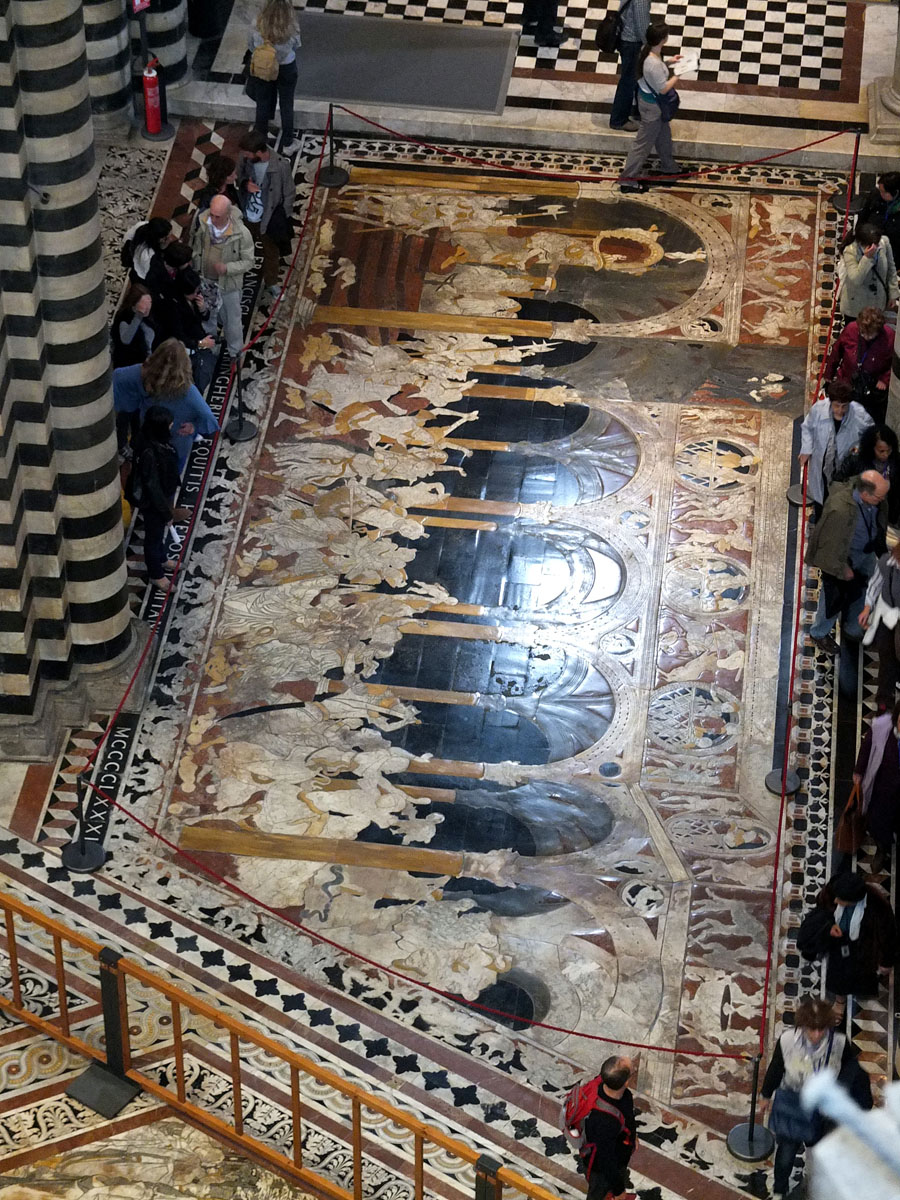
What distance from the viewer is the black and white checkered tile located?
14.1 m

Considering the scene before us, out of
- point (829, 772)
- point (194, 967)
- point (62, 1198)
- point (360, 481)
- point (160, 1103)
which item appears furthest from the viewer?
point (360, 481)

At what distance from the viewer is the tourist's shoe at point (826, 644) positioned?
919 cm

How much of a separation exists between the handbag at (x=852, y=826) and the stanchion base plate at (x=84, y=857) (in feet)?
11.9

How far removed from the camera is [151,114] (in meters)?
13.1

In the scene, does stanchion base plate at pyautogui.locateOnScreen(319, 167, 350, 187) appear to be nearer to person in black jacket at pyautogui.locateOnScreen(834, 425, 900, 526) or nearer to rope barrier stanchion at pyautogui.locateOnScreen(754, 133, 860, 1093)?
rope barrier stanchion at pyautogui.locateOnScreen(754, 133, 860, 1093)

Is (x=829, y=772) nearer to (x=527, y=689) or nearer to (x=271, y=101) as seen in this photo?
(x=527, y=689)

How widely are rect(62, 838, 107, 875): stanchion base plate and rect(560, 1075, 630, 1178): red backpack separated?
2.98m

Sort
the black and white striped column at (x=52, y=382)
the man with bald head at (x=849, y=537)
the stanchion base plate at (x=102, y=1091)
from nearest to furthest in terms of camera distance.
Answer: the stanchion base plate at (x=102, y=1091), the black and white striped column at (x=52, y=382), the man with bald head at (x=849, y=537)

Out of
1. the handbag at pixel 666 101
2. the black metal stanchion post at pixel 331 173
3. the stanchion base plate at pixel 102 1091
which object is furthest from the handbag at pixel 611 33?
the stanchion base plate at pixel 102 1091

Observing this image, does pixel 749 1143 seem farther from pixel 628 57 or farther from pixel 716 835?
pixel 628 57

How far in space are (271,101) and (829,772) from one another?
7305 millimetres

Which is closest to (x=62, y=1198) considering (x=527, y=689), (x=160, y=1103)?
(x=160, y=1103)

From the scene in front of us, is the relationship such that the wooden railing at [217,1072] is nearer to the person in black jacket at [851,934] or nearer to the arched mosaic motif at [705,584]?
the person in black jacket at [851,934]

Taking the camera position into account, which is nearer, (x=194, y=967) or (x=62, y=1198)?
(x=62, y=1198)
